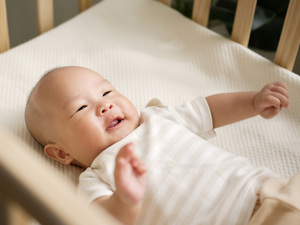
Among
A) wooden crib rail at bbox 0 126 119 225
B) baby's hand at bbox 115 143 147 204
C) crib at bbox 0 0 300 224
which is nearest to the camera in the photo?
wooden crib rail at bbox 0 126 119 225

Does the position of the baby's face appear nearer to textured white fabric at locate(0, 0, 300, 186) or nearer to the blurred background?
textured white fabric at locate(0, 0, 300, 186)

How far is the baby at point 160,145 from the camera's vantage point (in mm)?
804

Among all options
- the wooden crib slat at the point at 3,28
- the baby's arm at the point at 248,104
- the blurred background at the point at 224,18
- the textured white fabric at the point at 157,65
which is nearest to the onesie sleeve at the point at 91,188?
the textured white fabric at the point at 157,65

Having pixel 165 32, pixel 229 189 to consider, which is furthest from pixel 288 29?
pixel 229 189

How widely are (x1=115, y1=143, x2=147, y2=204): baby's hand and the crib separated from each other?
0.35 metres

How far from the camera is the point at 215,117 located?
3.31ft

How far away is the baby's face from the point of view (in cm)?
89

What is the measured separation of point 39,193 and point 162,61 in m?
0.94

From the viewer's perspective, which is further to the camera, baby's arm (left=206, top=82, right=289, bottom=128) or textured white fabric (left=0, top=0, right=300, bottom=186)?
textured white fabric (left=0, top=0, right=300, bottom=186)

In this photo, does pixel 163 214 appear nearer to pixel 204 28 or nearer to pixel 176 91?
pixel 176 91

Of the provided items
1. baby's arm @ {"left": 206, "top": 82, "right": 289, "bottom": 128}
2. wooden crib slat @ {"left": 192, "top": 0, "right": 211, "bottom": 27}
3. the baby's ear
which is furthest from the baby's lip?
wooden crib slat @ {"left": 192, "top": 0, "right": 211, "bottom": 27}

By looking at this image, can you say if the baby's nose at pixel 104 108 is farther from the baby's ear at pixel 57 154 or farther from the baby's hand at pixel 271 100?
the baby's hand at pixel 271 100

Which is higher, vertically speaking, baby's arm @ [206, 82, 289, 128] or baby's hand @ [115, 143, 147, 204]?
baby's hand @ [115, 143, 147, 204]

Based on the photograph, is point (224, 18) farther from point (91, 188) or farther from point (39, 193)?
point (39, 193)
